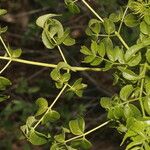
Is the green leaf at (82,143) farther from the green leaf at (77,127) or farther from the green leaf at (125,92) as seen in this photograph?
the green leaf at (125,92)

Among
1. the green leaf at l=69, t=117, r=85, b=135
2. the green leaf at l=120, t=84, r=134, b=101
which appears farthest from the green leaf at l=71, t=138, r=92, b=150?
the green leaf at l=120, t=84, r=134, b=101

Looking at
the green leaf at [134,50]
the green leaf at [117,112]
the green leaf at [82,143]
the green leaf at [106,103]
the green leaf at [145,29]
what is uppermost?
the green leaf at [145,29]

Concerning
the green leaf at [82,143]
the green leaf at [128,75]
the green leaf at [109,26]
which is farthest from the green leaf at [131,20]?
the green leaf at [82,143]

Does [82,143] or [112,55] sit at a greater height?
[112,55]

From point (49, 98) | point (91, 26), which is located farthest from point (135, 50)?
point (49, 98)

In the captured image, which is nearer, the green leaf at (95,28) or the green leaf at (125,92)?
the green leaf at (125,92)

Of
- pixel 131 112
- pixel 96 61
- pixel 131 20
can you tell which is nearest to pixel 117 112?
pixel 131 112

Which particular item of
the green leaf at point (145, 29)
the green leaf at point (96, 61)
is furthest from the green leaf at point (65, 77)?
the green leaf at point (145, 29)

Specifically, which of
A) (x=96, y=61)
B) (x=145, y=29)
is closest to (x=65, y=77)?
(x=96, y=61)

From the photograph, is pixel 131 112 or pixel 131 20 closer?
pixel 131 112

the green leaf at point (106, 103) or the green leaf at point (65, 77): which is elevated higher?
the green leaf at point (65, 77)

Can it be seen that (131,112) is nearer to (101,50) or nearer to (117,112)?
(117,112)

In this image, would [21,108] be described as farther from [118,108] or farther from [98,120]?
[118,108]
